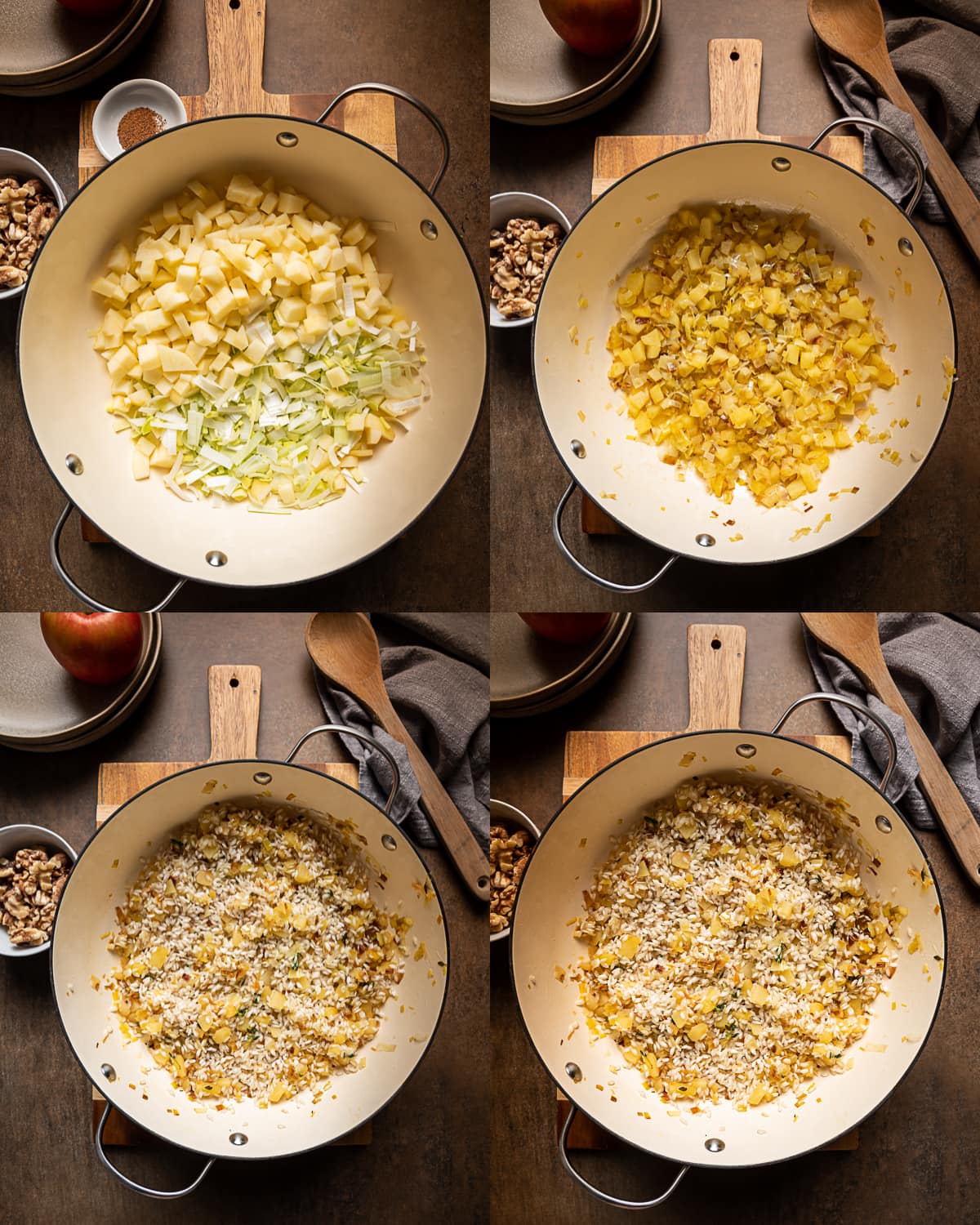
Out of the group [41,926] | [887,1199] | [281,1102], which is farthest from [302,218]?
[887,1199]

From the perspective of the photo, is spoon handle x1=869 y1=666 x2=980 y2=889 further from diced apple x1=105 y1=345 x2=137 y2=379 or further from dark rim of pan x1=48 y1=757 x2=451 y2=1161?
diced apple x1=105 y1=345 x2=137 y2=379

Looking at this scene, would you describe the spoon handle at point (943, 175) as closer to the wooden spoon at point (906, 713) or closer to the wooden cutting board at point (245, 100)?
the wooden spoon at point (906, 713)

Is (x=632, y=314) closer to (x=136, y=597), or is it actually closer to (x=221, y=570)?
(x=221, y=570)

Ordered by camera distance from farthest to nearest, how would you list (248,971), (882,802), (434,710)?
1. (434,710)
2. (248,971)
3. (882,802)

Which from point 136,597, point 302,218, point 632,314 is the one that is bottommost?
point 136,597

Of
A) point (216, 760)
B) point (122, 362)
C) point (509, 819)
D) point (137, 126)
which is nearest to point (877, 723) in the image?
point (509, 819)

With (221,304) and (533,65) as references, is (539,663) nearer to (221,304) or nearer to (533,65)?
(221,304)

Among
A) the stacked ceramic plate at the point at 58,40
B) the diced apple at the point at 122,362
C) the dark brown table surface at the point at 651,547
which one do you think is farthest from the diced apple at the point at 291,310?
the stacked ceramic plate at the point at 58,40

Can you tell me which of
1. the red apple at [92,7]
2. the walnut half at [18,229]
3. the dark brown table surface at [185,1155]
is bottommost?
the dark brown table surface at [185,1155]
